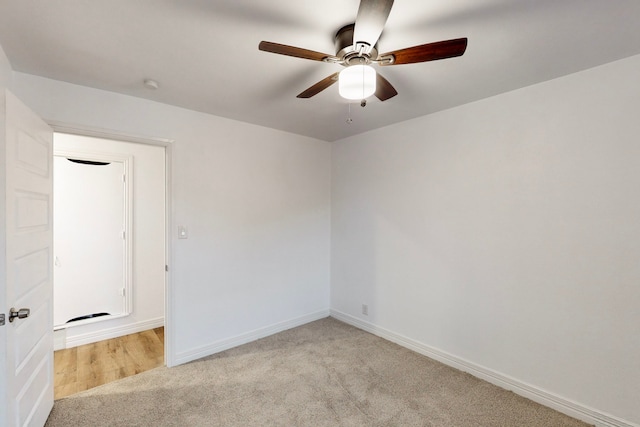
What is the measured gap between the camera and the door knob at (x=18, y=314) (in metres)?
1.47

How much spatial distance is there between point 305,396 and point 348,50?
236 cm

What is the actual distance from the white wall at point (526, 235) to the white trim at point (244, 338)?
0.86m

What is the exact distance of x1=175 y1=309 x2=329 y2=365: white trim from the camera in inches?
108

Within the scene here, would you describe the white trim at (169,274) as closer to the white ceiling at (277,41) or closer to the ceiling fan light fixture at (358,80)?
the white ceiling at (277,41)

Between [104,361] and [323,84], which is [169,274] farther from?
[323,84]

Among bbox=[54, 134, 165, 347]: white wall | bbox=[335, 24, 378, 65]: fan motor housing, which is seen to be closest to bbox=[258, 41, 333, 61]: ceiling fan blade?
bbox=[335, 24, 378, 65]: fan motor housing

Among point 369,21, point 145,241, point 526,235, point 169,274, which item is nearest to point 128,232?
point 145,241

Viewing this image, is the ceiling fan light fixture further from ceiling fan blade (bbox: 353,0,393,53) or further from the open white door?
the open white door

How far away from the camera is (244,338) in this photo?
3121 mm

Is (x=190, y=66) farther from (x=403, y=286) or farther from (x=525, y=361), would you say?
(x=525, y=361)

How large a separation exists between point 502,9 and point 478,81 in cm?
79

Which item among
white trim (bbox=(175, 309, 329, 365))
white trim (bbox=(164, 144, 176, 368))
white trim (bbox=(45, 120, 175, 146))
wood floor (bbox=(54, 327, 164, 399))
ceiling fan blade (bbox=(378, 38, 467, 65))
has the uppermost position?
ceiling fan blade (bbox=(378, 38, 467, 65))

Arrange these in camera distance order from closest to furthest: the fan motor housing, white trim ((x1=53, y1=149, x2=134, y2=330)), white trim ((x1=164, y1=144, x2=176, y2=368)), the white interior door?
the fan motor housing < white trim ((x1=164, y1=144, x2=176, y2=368)) < the white interior door < white trim ((x1=53, y1=149, x2=134, y2=330))

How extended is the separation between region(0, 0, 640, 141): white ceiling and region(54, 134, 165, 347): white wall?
1.33 m
